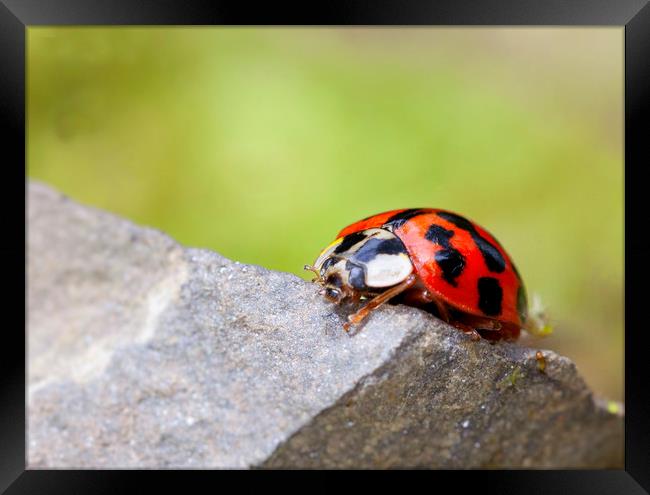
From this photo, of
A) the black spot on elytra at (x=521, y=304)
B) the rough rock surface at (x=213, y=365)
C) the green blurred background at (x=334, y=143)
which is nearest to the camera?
the rough rock surface at (x=213, y=365)

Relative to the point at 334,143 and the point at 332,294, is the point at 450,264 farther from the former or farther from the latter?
the point at 334,143

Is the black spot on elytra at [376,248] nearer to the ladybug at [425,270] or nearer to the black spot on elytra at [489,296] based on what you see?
the ladybug at [425,270]

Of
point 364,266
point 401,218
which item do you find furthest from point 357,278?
point 401,218

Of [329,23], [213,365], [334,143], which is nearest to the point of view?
[213,365]

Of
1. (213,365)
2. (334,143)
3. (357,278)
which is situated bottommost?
(213,365)

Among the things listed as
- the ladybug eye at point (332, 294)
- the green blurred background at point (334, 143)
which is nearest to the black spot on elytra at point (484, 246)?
the ladybug eye at point (332, 294)

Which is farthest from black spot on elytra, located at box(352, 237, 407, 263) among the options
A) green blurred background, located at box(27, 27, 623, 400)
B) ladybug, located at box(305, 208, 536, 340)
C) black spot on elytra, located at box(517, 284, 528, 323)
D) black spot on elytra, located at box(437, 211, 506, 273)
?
green blurred background, located at box(27, 27, 623, 400)

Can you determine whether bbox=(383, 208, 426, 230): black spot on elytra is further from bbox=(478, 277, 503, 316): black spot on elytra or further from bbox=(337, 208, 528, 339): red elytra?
bbox=(478, 277, 503, 316): black spot on elytra

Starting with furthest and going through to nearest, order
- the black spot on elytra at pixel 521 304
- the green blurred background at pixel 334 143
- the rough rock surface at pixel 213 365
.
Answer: the green blurred background at pixel 334 143 < the black spot on elytra at pixel 521 304 < the rough rock surface at pixel 213 365

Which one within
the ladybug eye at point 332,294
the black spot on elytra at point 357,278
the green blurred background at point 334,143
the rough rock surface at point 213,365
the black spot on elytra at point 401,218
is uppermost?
the green blurred background at point 334,143

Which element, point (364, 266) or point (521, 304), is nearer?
point (364, 266)
